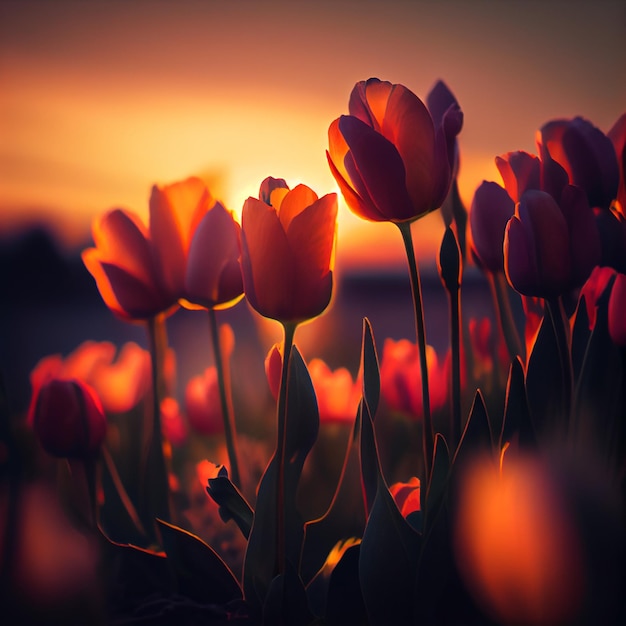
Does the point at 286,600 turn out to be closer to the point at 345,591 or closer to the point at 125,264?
the point at 345,591

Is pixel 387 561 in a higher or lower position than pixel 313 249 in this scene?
lower

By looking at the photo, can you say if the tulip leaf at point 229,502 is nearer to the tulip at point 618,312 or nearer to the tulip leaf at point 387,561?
the tulip leaf at point 387,561

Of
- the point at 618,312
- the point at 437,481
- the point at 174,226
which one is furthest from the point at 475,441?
the point at 174,226

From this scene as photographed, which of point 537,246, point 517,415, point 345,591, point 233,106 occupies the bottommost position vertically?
point 345,591

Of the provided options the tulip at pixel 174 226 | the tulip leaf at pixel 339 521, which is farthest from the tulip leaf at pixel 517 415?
the tulip at pixel 174 226

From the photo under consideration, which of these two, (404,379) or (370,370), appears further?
(404,379)
